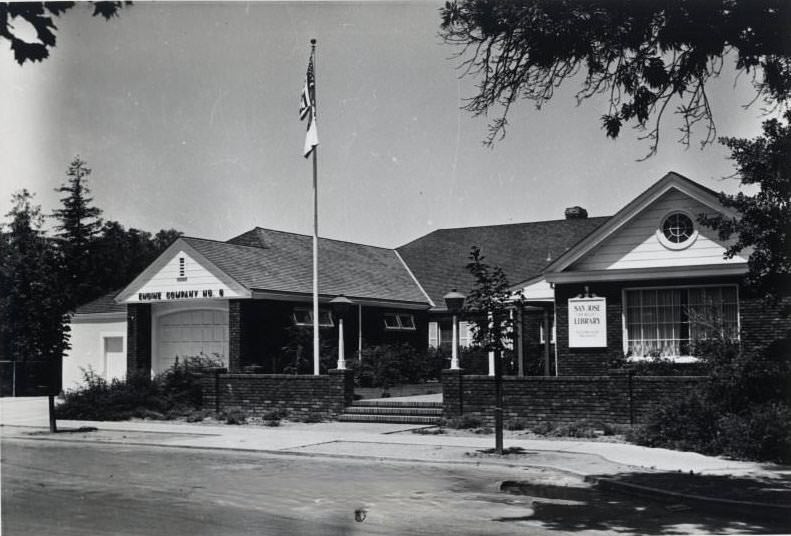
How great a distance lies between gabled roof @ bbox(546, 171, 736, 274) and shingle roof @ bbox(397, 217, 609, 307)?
11.7 meters

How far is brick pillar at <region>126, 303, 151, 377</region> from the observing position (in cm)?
2783

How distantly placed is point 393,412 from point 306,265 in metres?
10.0

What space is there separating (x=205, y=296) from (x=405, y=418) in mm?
8225

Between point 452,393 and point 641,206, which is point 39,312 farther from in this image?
point 641,206

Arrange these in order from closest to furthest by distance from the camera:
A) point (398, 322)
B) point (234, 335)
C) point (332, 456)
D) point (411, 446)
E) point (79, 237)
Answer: point (332, 456) < point (411, 446) < point (234, 335) < point (398, 322) < point (79, 237)

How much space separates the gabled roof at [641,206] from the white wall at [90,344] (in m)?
16.4

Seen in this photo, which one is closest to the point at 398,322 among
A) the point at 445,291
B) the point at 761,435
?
the point at 445,291

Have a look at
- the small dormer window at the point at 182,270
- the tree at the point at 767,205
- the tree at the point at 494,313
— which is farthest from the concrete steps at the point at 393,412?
the tree at the point at 767,205

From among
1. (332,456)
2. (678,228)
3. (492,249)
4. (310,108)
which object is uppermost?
(310,108)

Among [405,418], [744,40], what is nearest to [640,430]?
[405,418]

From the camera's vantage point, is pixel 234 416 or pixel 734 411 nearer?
pixel 734 411

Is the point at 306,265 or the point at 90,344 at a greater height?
the point at 306,265

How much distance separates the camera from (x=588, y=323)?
2184 cm

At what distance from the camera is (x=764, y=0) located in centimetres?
962
